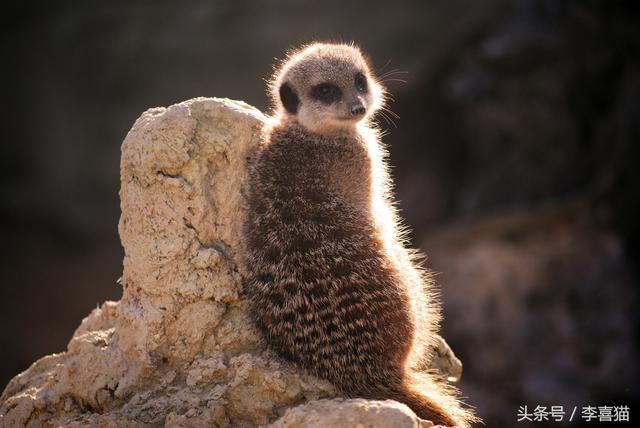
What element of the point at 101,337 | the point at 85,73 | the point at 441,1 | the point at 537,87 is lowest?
the point at 101,337

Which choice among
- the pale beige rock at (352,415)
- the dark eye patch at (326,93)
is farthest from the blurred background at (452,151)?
the pale beige rock at (352,415)

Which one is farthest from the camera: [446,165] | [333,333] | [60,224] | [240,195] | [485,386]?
[60,224]

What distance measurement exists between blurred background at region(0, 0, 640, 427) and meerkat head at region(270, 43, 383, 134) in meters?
1.49

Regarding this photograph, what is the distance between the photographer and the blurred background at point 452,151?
6922 millimetres

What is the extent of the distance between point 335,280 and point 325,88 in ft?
3.22

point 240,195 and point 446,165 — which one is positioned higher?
point 446,165

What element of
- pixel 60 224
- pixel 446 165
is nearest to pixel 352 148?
pixel 446 165

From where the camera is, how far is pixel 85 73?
10500 millimetres

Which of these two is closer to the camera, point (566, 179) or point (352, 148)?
point (352, 148)

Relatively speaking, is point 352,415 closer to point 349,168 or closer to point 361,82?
point 349,168

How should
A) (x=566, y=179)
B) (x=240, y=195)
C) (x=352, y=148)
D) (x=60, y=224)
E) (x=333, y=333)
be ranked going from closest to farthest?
(x=333, y=333) → (x=240, y=195) → (x=352, y=148) → (x=566, y=179) → (x=60, y=224)

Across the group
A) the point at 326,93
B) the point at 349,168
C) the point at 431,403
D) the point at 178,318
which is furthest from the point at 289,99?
the point at 431,403

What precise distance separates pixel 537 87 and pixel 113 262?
5178 mm

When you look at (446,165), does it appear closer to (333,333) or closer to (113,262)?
(113,262)
